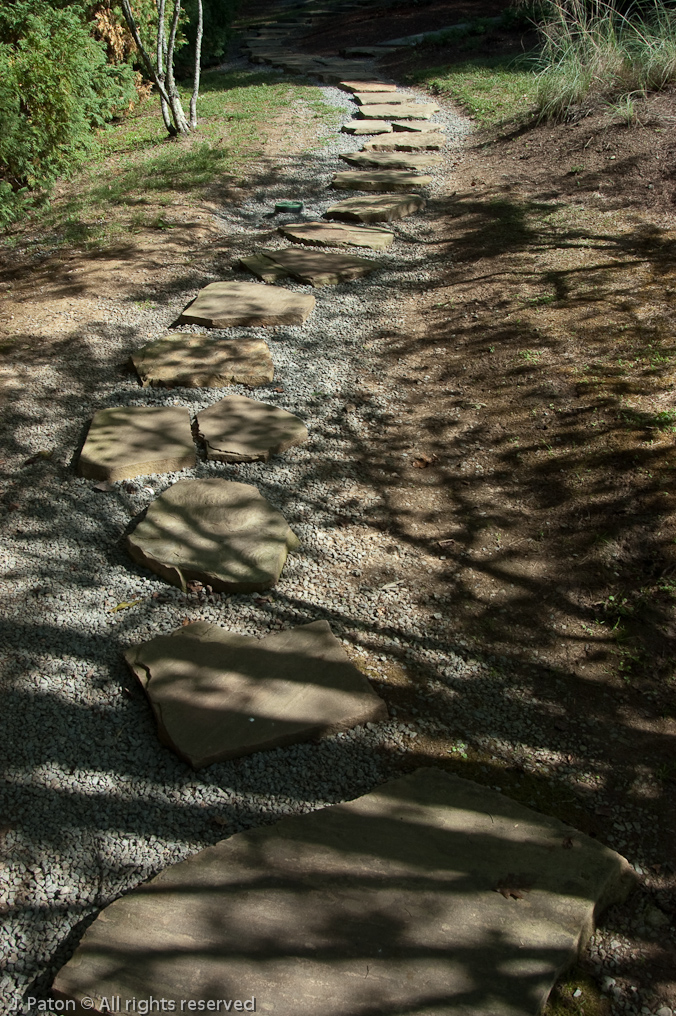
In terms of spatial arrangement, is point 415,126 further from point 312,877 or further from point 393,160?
point 312,877

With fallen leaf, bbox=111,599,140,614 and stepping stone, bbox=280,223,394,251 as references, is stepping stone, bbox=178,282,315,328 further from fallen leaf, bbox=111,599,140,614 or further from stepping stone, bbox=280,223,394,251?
fallen leaf, bbox=111,599,140,614

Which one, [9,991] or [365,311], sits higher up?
[365,311]

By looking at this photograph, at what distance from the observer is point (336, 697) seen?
2221 mm

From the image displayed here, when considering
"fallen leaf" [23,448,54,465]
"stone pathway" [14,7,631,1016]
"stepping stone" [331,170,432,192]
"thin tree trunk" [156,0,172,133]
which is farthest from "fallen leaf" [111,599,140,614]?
"thin tree trunk" [156,0,172,133]

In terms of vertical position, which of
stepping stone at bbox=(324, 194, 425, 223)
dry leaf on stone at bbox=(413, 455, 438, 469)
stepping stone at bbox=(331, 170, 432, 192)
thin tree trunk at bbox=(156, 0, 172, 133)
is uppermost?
thin tree trunk at bbox=(156, 0, 172, 133)

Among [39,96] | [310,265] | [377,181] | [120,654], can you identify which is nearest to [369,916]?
[120,654]

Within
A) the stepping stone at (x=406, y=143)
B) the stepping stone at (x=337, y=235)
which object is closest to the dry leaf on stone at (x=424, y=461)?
the stepping stone at (x=337, y=235)

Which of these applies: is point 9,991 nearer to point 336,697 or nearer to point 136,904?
point 136,904

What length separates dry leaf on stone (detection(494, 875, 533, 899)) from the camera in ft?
5.52

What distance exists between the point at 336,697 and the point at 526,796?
0.59 m

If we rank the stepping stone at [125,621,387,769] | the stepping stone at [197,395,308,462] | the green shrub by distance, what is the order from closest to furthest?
the stepping stone at [125,621,387,769]
the stepping stone at [197,395,308,462]
the green shrub

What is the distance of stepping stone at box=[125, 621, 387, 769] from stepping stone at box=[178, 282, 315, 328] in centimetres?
252

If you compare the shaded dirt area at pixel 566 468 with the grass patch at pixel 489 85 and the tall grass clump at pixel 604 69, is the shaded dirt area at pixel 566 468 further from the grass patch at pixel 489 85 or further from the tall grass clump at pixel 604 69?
the grass patch at pixel 489 85

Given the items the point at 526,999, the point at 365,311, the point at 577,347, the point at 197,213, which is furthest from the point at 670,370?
the point at 197,213
